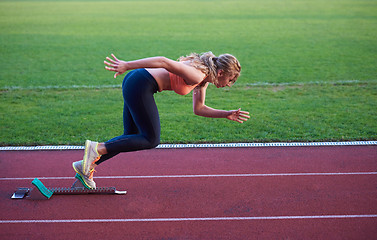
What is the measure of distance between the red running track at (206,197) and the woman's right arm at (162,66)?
1.44 metres

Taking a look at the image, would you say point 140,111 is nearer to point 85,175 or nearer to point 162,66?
point 162,66

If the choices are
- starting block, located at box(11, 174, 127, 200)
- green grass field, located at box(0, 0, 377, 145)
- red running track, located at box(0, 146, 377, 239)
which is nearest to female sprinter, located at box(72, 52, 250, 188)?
starting block, located at box(11, 174, 127, 200)

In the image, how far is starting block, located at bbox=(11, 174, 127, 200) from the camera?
15.3 feet

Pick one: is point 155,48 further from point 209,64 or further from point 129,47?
point 209,64

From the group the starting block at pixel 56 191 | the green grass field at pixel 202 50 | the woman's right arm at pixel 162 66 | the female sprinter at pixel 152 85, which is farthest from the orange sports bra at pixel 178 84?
the green grass field at pixel 202 50

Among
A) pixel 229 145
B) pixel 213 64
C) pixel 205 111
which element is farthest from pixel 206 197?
pixel 229 145

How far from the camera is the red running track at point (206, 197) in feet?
13.5

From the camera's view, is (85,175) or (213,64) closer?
(213,64)

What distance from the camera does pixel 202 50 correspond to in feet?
48.1

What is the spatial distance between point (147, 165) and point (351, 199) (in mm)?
2519

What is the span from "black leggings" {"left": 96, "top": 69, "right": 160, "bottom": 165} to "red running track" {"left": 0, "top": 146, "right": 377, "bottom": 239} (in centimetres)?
72

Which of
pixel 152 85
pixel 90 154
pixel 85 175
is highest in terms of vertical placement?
pixel 152 85

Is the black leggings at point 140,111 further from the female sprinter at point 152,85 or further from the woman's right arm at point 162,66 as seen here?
the woman's right arm at point 162,66

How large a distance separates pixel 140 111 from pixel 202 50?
10750 millimetres
